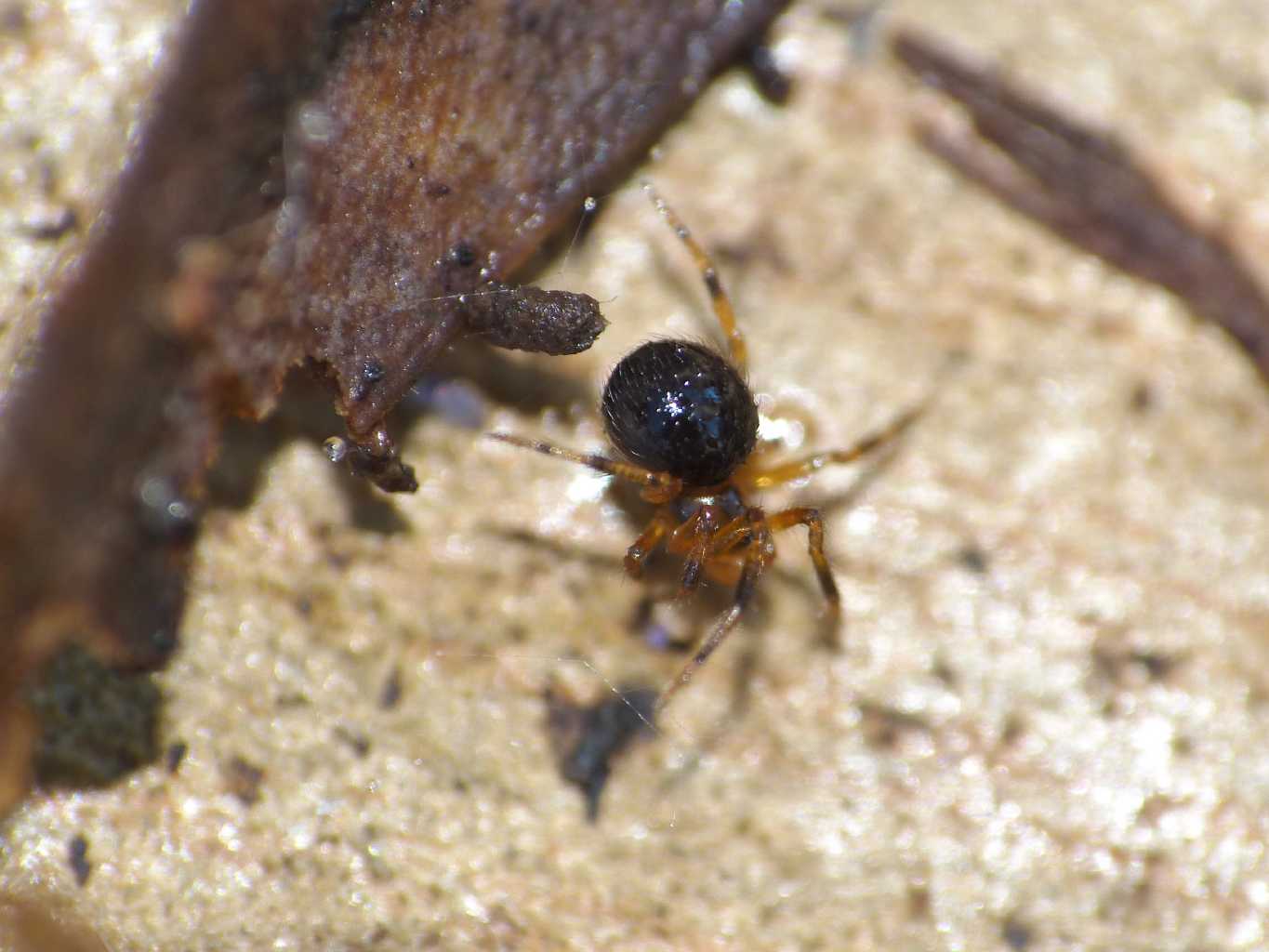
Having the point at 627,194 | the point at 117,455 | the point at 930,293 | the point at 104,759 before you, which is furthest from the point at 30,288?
the point at 930,293

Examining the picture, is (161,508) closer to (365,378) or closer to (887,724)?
(365,378)

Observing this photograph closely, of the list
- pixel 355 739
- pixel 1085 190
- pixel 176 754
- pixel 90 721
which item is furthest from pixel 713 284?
pixel 90 721

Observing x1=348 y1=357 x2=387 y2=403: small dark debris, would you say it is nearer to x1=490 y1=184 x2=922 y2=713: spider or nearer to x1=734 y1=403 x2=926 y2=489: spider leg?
x1=490 y1=184 x2=922 y2=713: spider

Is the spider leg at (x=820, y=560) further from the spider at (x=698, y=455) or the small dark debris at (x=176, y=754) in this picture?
the small dark debris at (x=176, y=754)

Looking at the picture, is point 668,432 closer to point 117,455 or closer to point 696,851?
point 696,851

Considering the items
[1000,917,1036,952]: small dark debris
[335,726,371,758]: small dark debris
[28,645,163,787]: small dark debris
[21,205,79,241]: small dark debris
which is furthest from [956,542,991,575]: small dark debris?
[21,205,79,241]: small dark debris

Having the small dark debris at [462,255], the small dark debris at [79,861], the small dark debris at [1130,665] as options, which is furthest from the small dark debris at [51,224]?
the small dark debris at [1130,665]
